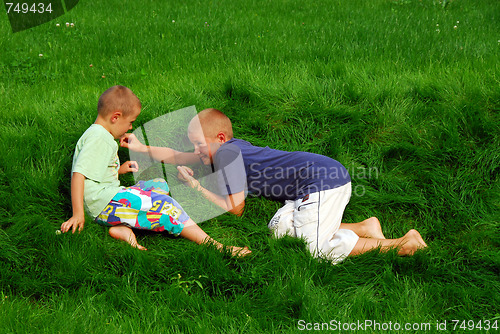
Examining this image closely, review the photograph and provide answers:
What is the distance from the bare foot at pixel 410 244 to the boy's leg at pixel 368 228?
0.18 metres

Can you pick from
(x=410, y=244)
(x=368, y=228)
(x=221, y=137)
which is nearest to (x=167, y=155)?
(x=221, y=137)

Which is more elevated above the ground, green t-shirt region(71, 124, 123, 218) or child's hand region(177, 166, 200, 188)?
green t-shirt region(71, 124, 123, 218)

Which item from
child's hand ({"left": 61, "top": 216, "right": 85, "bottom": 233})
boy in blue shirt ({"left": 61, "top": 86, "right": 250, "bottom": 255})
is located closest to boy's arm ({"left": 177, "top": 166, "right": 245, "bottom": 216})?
boy in blue shirt ({"left": 61, "top": 86, "right": 250, "bottom": 255})

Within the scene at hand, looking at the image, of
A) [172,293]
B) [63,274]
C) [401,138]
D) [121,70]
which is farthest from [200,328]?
[121,70]

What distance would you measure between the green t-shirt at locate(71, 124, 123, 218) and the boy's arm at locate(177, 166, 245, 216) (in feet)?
1.87


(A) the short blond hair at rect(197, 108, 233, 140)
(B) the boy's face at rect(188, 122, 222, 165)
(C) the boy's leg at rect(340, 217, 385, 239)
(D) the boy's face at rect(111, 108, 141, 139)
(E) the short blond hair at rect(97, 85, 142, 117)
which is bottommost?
(C) the boy's leg at rect(340, 217, 385, 239)

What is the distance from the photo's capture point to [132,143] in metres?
3.54

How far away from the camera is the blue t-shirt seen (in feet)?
10.4

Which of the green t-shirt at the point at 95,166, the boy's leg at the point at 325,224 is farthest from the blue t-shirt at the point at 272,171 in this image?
the green t-shirt at the point at 95,166

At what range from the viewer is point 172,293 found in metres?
2.51

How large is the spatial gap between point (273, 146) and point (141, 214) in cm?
134

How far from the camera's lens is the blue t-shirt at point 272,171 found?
124 inches

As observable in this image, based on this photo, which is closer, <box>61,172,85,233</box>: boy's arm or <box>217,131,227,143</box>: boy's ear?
<box>61,172,85,233</box>: boy's arm

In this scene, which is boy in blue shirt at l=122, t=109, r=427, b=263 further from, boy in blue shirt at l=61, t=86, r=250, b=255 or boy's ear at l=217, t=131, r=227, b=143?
boy in blue shirt at l=61, t=86, r=250, b=255
